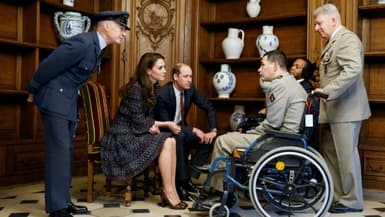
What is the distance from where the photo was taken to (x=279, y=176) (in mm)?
2578

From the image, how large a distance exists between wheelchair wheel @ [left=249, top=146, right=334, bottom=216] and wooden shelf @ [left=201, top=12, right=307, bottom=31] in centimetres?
205

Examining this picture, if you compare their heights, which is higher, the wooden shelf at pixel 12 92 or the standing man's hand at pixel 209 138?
the wooden shelf at pixel 12 92

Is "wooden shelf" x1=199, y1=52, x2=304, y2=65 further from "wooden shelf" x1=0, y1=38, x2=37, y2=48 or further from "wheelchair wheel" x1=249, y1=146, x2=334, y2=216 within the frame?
"wheelchair wheel" x1=249, y1=146, x2=334, y2=216

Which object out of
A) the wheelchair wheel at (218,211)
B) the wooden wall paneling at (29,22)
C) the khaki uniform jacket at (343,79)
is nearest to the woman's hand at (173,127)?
the wheelchair wheel at (218,211)

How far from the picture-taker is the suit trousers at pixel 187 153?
3201 millimetres

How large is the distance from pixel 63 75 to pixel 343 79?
1731 millimetres

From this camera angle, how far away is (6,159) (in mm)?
3680

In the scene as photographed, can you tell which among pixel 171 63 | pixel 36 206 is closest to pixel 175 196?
pixel 36 206

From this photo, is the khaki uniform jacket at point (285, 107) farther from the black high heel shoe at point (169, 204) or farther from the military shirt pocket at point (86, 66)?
the military shirt pocket at point (86, 66)

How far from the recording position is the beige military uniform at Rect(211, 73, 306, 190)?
2699 mm

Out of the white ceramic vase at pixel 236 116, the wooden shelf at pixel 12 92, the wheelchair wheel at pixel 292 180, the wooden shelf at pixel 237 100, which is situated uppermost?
the wooden shelf at pixel 12 92

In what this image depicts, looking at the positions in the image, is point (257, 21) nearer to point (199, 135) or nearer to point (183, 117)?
point (183, 117)

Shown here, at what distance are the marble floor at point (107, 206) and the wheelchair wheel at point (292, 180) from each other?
0.38 meters

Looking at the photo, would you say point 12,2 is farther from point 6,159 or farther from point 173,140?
point 173,140
